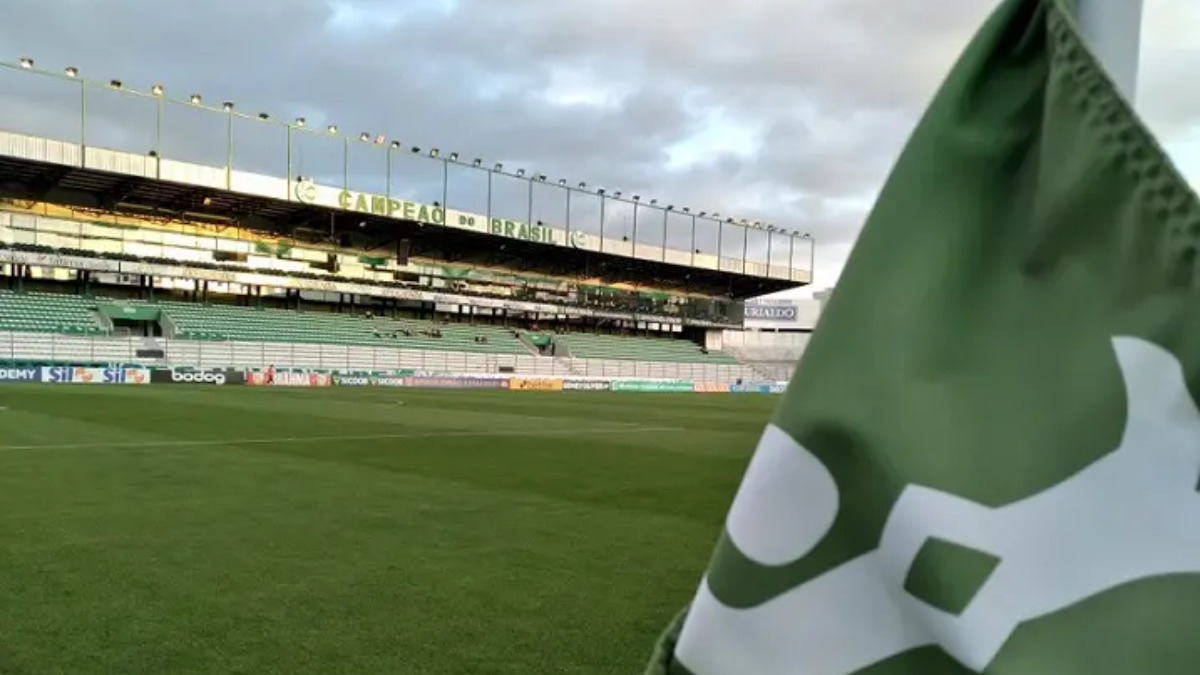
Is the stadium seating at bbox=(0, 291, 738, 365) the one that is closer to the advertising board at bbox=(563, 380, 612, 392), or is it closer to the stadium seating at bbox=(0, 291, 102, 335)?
the stadium seating at bbox=(0, 291, 102, 335)

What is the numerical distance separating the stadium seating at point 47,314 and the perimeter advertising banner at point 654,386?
2442cm

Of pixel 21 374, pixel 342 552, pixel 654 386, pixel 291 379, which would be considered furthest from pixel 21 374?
pixel 342 552

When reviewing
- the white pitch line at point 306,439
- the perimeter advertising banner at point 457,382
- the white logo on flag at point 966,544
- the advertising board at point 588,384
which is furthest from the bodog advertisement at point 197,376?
the white logo on flag at point 966,544

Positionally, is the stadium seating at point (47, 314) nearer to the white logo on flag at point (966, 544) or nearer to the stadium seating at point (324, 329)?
the stadium seating at point (324, 329)

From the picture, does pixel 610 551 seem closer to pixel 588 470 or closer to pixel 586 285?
pixel 588 470

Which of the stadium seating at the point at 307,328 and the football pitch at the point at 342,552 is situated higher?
the stadium seating at the point at 307,328

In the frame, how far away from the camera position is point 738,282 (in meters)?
71.9

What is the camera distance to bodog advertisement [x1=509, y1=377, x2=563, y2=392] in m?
43.7

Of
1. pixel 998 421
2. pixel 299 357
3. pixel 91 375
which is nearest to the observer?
pixel 998 421

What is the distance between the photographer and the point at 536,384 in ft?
147

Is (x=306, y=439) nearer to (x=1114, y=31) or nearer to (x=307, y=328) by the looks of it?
(x=1114, y=31)

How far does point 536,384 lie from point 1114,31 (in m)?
44.2

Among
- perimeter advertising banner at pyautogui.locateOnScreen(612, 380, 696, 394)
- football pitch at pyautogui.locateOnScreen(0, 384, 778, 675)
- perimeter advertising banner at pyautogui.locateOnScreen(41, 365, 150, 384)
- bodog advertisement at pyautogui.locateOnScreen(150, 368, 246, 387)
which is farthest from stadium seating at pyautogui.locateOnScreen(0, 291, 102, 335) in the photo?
football pitch at pyautogui.locateOnScreen(0, 384, 778, 675)

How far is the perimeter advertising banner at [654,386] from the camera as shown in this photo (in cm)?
4788
